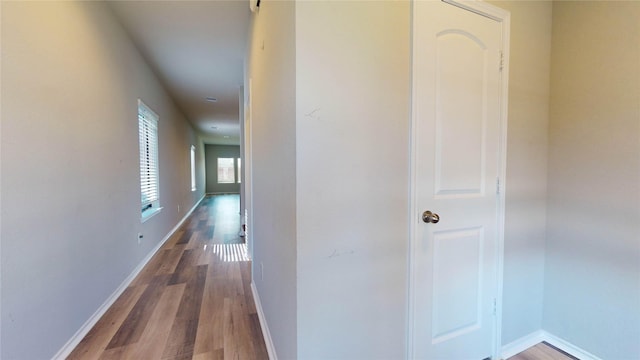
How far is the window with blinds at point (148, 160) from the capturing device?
3371 mm

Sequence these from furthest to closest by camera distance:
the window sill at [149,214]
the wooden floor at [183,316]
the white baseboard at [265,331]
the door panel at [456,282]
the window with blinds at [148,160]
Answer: the window with blinds at [148,160]
the window sill at [149,214]
the wooden floor at [183,316]
the white baseboard at [265,331]
the door panel at [456,282]

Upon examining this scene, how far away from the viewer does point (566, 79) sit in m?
1.64

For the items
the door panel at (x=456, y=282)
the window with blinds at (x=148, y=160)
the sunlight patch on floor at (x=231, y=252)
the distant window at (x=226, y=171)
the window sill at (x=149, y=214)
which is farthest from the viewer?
the distant window at (x=226, y=171)

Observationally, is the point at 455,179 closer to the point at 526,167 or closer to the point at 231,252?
the point at 526,167

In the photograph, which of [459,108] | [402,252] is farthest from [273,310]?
[459,108]

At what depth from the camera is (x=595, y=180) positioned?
1541mm

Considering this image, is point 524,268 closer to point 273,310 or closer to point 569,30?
point 569,30

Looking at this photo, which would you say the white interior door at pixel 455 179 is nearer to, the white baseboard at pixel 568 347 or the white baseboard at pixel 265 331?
the white baseboard at pixel 568 347

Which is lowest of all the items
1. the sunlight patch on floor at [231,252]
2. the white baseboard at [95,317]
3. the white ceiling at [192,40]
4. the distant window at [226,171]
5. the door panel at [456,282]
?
the sunlight patch on floor at [231,252]

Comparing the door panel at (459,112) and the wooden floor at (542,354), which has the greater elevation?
A: the door panel at (459,112)

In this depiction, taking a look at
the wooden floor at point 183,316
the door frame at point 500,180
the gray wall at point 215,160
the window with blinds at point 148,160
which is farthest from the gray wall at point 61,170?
the gray wall at point 215,160

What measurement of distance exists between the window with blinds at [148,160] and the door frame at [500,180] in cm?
332

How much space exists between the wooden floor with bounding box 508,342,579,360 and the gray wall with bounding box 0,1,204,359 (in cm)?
286

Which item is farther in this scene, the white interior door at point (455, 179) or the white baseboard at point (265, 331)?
the white baseboard at point (265, 331)
